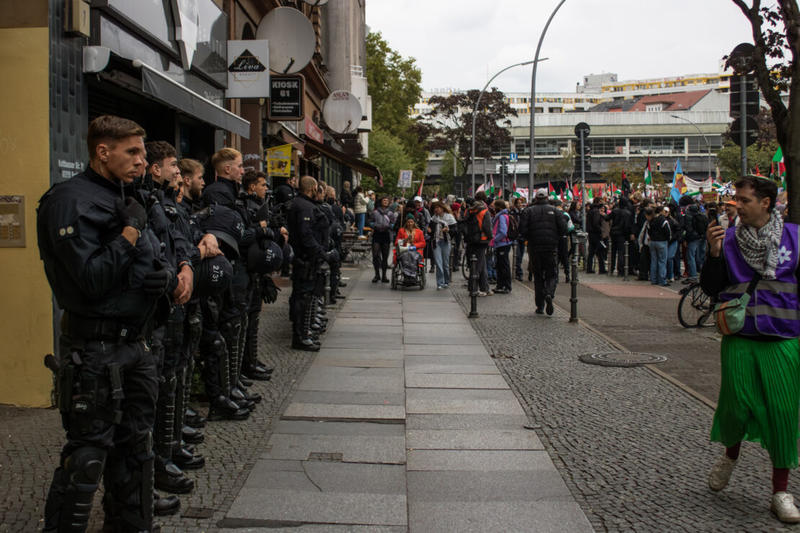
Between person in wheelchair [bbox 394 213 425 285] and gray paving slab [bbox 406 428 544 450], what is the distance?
34.8 feet

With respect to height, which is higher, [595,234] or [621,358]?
[595,234]

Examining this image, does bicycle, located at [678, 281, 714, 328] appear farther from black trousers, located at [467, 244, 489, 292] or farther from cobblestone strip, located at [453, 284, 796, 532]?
black trousers, located at [467, 244, 489, 292]

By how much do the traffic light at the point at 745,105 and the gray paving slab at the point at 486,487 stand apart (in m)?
7.79

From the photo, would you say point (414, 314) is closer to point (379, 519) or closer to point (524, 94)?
point (379, 519)

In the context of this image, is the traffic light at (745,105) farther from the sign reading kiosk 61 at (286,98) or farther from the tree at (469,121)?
the tree at (469,121)

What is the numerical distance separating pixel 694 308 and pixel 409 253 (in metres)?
6.20

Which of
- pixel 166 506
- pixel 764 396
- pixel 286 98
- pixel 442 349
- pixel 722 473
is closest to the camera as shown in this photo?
pixel 166 506

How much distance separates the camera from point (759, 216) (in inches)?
194

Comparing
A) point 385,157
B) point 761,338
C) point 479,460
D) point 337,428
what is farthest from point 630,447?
point 385,157

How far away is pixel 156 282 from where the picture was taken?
3703mm

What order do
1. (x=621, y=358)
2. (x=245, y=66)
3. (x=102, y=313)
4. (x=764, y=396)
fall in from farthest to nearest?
(x=245, y=66)
(x=621, y=358)
(x=764, y=396)
(x=102, y=313)

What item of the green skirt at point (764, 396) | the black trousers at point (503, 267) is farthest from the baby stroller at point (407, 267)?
the green skirt at point (764, 396)

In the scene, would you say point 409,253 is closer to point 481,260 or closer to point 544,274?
point 481,260

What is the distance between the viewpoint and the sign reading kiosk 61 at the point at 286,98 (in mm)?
15969
